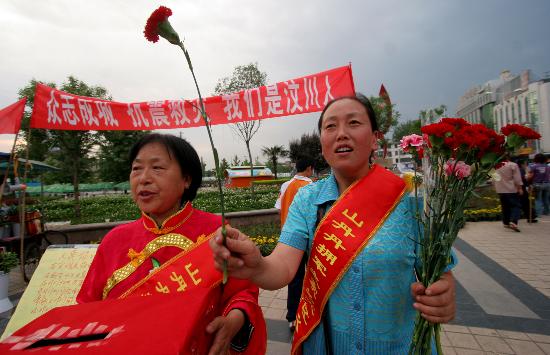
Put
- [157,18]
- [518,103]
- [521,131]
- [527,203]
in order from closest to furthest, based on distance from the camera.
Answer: [157,18]
[521,131]
[527,203]
[518,103]

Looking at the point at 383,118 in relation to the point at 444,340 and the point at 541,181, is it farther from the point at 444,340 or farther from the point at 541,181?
the point at 541,181

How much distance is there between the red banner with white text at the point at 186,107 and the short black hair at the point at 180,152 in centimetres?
322

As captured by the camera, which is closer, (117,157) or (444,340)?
(444,340)

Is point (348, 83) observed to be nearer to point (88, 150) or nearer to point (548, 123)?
point (88, 150)

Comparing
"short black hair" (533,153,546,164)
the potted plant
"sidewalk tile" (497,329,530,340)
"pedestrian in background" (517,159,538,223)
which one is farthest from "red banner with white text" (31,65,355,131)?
"short black hair" (533,153,546,164)

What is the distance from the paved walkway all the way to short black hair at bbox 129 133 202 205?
82.1 inches

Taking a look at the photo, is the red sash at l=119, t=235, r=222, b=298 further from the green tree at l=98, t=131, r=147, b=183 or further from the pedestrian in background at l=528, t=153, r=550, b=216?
the green tree at l=98, t=131, r=147, b=183

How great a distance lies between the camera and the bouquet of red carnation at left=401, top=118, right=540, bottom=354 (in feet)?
3.41

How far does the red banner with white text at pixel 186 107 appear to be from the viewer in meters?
4.48

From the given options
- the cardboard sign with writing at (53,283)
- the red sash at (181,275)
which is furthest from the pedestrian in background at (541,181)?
the cardboard sign with writing at (53,283)

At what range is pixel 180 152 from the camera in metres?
1.56

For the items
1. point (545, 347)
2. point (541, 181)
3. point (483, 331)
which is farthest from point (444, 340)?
point (541, 181)

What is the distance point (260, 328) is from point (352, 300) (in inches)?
16.9

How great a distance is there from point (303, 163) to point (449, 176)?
304 centimetres
